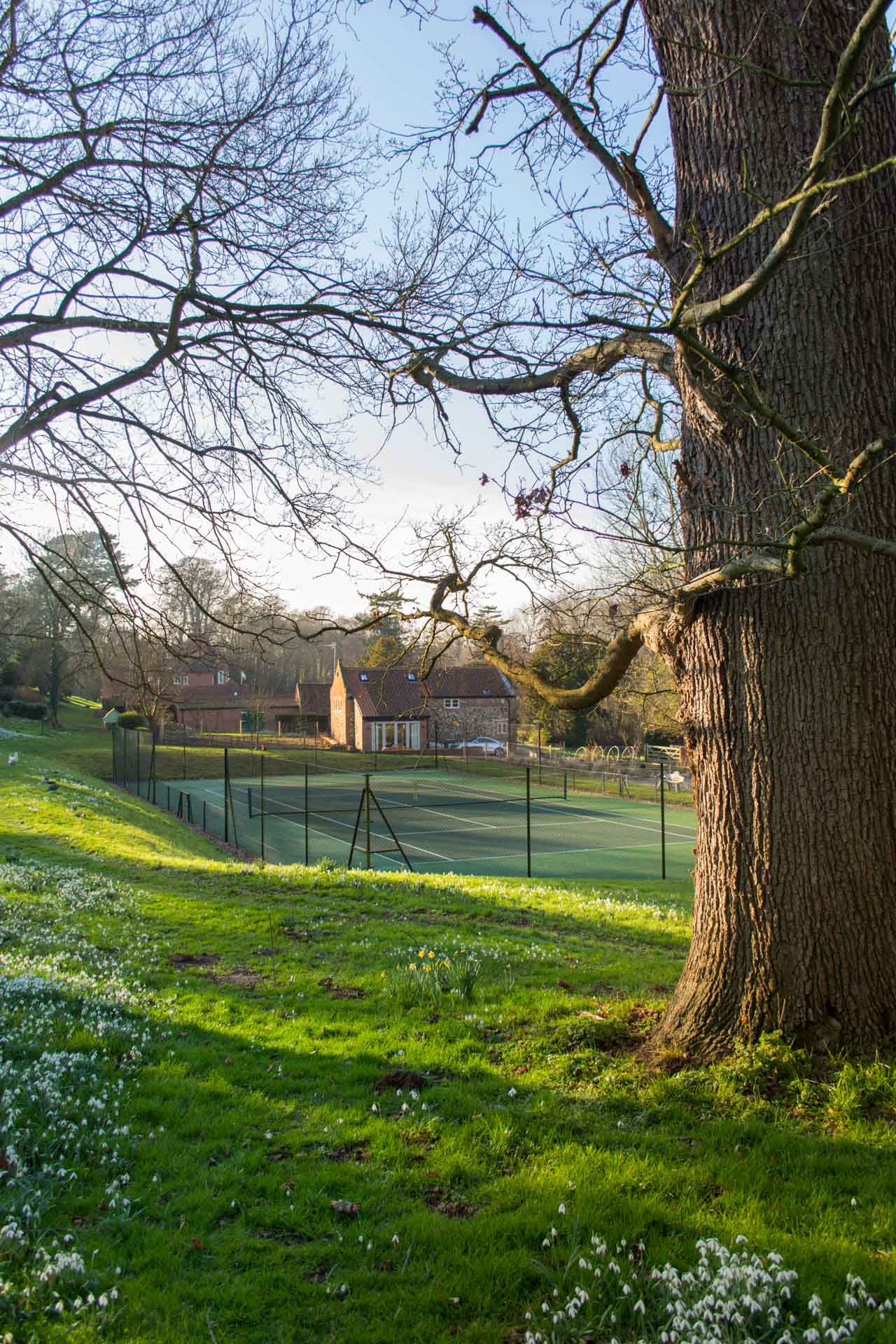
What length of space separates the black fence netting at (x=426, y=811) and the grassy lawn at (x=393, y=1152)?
831 cm

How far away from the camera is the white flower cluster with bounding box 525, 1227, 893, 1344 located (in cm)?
239

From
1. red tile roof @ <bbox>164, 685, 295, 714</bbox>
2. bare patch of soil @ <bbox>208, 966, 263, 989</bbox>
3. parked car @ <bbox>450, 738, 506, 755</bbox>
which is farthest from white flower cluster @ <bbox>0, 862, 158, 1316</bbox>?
red tile roof @ <bbox>164, 685, 295, 714</bbox>

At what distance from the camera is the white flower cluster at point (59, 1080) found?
2.74 metres

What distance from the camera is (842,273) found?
4.29 m

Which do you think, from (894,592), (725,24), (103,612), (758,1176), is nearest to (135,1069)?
(758,1176)

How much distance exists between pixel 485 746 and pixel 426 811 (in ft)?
54.4

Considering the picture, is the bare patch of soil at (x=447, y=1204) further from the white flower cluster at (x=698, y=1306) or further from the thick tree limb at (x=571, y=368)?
the thick tree limb at (x=571, y=368)

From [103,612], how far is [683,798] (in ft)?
106

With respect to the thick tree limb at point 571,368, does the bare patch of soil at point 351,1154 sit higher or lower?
lower

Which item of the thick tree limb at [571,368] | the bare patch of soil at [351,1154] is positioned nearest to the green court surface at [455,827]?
the thick tree limb at [571,368]

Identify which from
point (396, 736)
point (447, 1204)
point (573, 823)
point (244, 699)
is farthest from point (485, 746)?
point (447, 1204)

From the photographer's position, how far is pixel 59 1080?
4004 millimetres

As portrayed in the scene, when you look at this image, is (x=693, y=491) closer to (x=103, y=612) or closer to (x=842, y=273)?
(x=842, y=273)

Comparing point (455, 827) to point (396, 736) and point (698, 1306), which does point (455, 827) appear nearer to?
point (396, 736)
